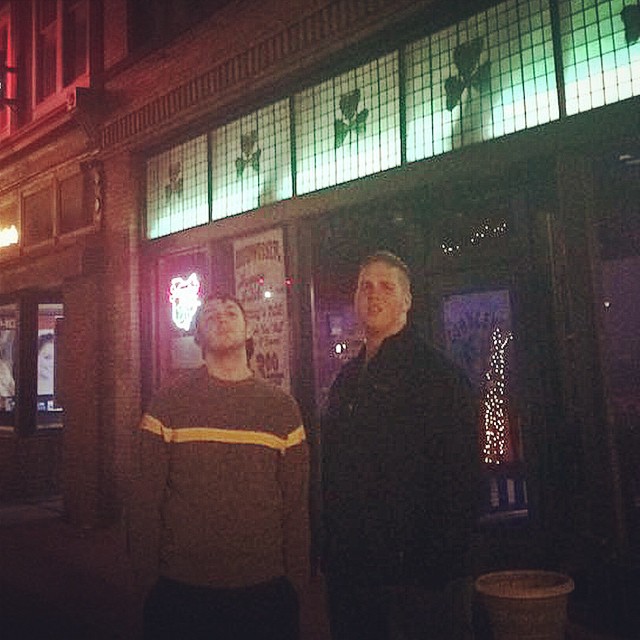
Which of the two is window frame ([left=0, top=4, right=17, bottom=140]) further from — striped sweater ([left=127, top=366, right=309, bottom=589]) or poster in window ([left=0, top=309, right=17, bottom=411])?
striped sweater ([left=127, top=366, right=309, bottom=589])

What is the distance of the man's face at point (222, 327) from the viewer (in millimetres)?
3455

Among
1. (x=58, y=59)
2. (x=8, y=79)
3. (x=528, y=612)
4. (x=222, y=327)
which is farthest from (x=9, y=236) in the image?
(x=528, y=612)

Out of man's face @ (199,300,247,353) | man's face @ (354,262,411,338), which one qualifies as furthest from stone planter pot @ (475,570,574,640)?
man's face @ (199,300,247,353)

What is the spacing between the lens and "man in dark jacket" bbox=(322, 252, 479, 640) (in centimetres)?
321

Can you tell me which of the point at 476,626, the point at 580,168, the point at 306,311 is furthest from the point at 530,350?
the point at 306,311

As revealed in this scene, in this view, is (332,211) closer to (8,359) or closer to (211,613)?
(211,613)

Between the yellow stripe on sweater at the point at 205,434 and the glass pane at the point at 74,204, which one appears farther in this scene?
the glass pane at the point at 74,204

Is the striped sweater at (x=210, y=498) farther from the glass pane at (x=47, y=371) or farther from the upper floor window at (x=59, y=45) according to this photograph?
the glass pane at (x=47, y=371)

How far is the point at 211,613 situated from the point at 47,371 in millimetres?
10061

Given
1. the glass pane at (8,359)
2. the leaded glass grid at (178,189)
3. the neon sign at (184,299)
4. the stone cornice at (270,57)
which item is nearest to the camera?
the stone cornice at (270,57)

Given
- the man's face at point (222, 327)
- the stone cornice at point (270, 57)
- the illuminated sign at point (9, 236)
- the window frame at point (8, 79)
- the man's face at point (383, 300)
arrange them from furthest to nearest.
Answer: the window frame at point (8, 79), the illuminated sign at point (9, 236), the stone cornice at point (270, 57), the man's face at point (383, 300), the man's face at point (222, 327)

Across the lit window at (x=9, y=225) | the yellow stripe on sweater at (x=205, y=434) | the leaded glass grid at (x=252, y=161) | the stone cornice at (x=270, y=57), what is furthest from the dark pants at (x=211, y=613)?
the lit window at (x=9, y=225)

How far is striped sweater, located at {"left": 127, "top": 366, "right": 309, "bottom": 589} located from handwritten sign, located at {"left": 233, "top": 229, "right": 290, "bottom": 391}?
4.02m

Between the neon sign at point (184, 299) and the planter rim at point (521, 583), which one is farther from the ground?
the neon sign at point (184, 299)
